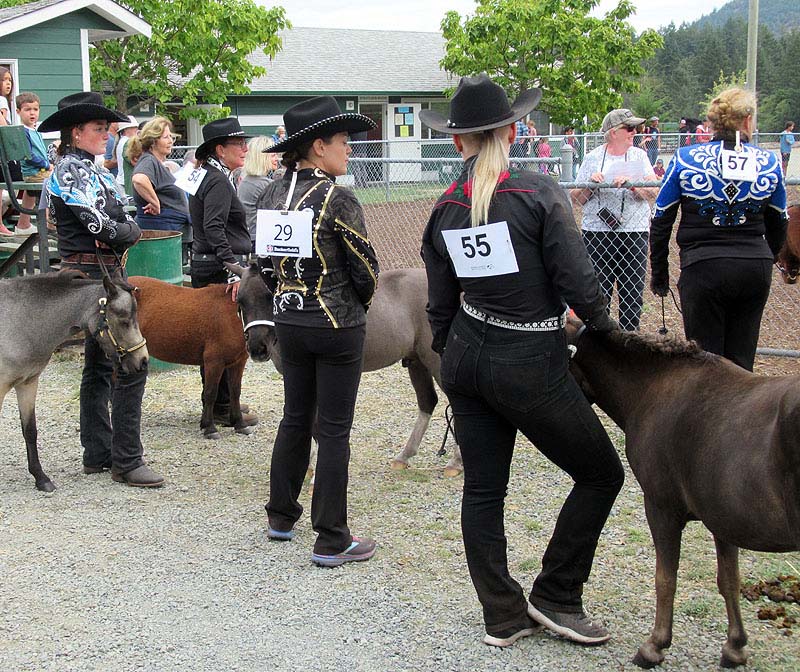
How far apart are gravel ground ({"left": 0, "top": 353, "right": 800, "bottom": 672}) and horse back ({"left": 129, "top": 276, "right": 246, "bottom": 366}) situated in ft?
2.64

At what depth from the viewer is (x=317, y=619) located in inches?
171

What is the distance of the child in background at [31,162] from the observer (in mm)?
10133

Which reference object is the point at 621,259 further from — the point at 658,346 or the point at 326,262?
the point at 658,346

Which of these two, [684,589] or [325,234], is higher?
[325,234]

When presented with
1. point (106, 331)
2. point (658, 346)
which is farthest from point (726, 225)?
point (106, 331)

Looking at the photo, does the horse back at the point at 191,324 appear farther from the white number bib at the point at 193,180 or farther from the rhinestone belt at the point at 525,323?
the rhinestone belt at the point at 525,323

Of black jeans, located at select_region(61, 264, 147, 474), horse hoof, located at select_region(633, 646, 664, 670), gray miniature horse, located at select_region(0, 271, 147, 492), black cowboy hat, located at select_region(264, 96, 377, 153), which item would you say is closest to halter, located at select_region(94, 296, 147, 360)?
gray miniature horse, located at select_region(0, 271, 147, 492)

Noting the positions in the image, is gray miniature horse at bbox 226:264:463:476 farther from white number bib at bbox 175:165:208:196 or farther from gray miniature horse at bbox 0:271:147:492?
white number bib at bbox 175:165:208:196

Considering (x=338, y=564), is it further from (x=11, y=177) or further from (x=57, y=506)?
(x=11, y=177)

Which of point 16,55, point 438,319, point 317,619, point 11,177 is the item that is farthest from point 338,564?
point 16,55

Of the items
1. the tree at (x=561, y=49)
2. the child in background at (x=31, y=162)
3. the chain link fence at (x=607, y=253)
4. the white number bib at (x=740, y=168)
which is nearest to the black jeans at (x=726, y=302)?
the chain link fence at (x=607, y=253)

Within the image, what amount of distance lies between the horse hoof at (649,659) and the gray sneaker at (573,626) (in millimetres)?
215

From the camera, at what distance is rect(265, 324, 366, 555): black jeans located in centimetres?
482

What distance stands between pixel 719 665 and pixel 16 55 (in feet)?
52.1
